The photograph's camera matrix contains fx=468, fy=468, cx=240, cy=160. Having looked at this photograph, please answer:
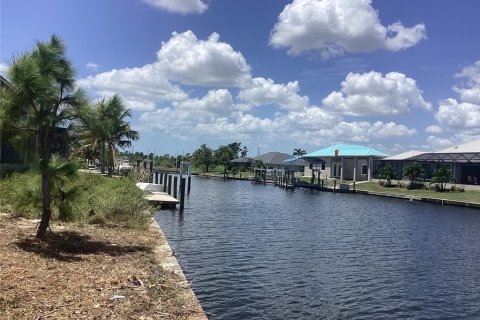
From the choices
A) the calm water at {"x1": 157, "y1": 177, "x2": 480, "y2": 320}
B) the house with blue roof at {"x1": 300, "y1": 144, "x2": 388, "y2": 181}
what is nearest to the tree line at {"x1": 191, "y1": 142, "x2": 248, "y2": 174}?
the house with blue roof at {"x1": 300, "y1": 144, "x2": 388, "y2": 181}

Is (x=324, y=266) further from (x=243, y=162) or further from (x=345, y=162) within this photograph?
(x=243, y=162)

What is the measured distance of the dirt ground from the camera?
283 inches

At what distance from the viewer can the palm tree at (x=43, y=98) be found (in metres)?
11.4

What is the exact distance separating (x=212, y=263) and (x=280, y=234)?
28.6 feet

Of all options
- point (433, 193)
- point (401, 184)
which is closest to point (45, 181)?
point (433, 193)

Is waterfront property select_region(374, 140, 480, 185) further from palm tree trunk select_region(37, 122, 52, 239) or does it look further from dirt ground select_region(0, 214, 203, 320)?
palm tree trunk select_region(37, 122, 52, 239)

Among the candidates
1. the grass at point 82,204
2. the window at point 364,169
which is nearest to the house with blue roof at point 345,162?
the window at point 364,169

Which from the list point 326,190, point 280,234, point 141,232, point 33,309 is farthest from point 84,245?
point 326,190

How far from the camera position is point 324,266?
17.1 m

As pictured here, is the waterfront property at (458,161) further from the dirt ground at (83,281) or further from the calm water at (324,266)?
the dirt ground at (83,281)

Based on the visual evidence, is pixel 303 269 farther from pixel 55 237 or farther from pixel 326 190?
pixel 326 190

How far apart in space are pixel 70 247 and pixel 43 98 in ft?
12.4

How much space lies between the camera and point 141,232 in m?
16.5

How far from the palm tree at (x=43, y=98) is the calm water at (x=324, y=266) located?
17.3ft
